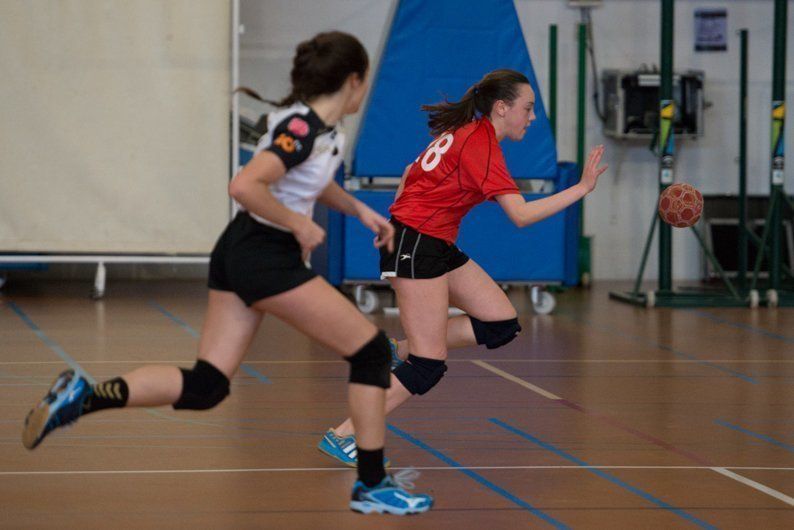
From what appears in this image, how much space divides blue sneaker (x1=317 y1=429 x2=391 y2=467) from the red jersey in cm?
80

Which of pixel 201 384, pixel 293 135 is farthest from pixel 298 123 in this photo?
pixel 201 384

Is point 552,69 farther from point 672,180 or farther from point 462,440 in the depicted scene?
point 462,440

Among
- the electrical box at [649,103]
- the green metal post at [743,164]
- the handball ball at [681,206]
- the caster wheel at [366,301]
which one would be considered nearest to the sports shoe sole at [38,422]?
the handball ball at [681,206]

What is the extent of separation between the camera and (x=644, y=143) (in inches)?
522

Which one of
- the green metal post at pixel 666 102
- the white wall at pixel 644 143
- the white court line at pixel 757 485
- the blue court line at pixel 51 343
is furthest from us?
the white wall at pixel 644 143

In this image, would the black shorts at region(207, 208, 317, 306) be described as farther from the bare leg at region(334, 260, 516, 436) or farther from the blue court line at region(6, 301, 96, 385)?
the blue court line at region(6, 301, 96, 385)

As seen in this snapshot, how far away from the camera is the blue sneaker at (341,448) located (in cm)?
419

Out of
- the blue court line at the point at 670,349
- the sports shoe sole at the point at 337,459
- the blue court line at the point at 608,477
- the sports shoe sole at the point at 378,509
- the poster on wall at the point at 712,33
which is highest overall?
the poster on wall at the point at 712,33

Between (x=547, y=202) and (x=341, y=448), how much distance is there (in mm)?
1143

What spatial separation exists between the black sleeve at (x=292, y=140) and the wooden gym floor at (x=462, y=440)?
42.3 inches

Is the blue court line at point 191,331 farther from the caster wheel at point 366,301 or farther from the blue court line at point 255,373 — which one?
the caster wheel at point 366,301

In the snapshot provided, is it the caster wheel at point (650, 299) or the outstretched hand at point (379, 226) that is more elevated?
the outstretched hand at point (379, 226)

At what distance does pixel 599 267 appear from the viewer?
44.0 feet

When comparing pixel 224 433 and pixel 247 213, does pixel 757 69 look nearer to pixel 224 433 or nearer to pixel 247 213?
pixel 224 433
